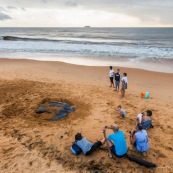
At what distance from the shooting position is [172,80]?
52.1 feet

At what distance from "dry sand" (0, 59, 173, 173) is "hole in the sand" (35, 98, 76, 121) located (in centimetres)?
20

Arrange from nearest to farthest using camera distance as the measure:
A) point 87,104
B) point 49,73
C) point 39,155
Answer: point 39,155, point 87,104, point 49,73

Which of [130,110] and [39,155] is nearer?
[39,155]

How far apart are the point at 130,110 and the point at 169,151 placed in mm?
3346

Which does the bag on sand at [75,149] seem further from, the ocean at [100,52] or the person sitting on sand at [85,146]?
the ocean at [100,52]

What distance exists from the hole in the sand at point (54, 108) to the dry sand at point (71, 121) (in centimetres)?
20

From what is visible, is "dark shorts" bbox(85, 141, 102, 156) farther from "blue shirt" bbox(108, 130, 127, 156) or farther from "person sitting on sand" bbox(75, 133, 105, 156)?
"blue shirt" bbox(108, 130, 127, 156)

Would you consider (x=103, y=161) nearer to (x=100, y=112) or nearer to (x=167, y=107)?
(x=100, y=112)

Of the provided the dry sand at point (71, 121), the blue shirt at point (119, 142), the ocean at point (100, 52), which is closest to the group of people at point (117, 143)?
the blue shirt at point (119, 142)

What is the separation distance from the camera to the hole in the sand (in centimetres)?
930

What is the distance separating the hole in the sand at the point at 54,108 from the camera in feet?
30.5

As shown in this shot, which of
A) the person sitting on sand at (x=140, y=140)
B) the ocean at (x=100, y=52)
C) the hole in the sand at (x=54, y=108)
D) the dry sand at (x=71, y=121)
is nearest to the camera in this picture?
the dry sand at (x=71, y=121)

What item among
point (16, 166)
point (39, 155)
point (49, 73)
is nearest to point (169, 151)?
point (39, 155)

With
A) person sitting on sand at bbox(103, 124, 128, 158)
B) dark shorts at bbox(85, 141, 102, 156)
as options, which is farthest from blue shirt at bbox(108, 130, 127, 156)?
dark shorts at bbox(85, 141, 102, 156)
